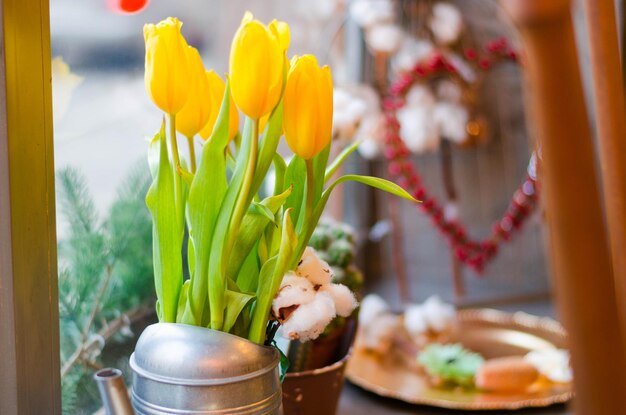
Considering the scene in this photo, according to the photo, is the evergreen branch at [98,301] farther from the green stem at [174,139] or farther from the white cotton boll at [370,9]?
the white cotton boll at [370,9]

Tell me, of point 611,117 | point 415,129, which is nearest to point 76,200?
point 611,117

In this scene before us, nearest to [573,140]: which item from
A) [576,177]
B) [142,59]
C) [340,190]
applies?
[576,177]

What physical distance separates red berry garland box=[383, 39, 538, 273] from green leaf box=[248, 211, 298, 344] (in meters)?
0.90

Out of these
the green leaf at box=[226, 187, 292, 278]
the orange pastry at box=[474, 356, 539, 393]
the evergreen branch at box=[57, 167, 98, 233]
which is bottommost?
Answer: the orange pastry at box=[474, 356, 539, 393]

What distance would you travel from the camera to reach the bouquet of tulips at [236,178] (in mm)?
344

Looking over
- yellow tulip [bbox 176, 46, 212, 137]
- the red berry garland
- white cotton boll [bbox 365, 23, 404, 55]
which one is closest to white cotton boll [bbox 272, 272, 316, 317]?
yellow tulip [bbox 176, 46, 212, 137]

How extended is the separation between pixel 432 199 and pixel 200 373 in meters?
1.04

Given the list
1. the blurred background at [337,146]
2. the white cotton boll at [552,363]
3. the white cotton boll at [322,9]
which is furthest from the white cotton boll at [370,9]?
the white cotton boll at [552,363]

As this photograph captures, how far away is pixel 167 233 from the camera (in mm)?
382

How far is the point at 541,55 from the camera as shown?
0.20 metres

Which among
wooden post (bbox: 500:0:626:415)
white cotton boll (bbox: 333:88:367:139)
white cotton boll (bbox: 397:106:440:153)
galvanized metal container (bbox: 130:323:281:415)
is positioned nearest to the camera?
wooden post (bbox: 500:0:626:415)

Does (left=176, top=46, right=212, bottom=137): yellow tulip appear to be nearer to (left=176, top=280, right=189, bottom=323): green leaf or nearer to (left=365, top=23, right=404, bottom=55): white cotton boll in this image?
(left=176, top=280, right=189, bottom=323): green leaf

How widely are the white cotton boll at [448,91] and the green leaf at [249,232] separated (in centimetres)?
122

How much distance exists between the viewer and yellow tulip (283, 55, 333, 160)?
1.18 ft
